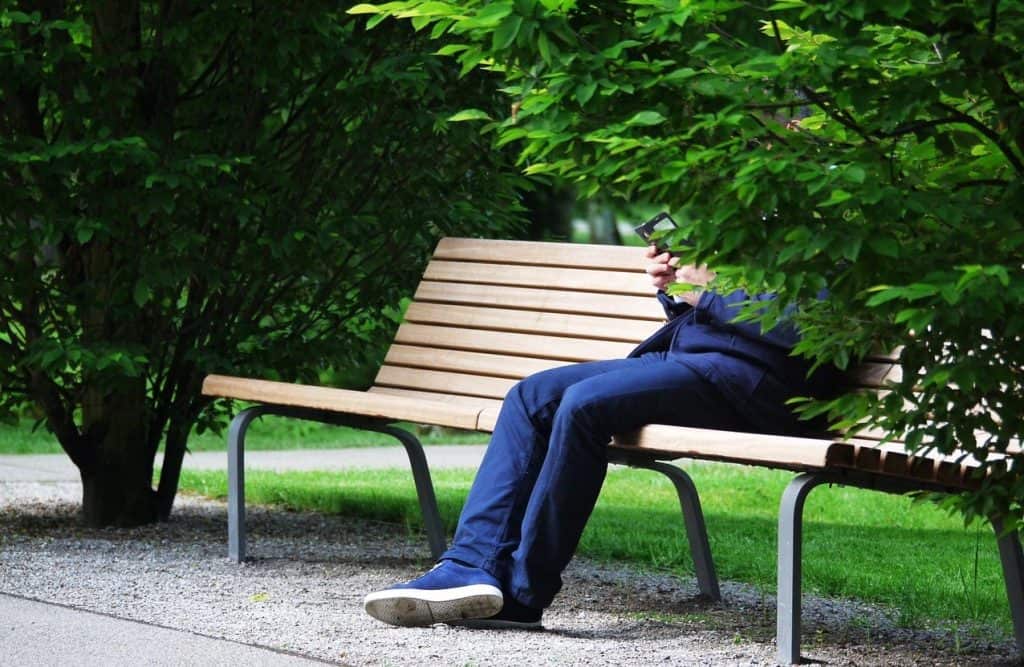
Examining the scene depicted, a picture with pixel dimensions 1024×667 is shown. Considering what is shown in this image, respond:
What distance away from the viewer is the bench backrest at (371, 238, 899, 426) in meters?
4.68

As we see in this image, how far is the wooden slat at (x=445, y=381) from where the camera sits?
4.79m

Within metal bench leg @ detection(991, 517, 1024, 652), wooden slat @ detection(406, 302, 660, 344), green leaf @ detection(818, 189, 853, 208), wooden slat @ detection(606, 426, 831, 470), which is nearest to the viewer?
green leaf @ detection(818, 189, 853, 208)

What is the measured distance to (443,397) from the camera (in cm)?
489

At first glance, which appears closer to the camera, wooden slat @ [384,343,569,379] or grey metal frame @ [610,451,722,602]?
grey metal frame @ [610,451,722,602]

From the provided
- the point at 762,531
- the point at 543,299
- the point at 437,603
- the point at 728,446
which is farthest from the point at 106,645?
the point at 762,531

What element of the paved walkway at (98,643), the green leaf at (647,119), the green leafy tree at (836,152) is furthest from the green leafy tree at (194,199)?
the green leaf at (647,119)

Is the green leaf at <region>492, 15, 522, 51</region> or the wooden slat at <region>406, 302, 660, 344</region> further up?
the green leaf at <region>492, 15, 522, 51</region>

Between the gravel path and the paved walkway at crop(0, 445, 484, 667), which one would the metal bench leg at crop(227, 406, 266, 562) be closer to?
the gravel path

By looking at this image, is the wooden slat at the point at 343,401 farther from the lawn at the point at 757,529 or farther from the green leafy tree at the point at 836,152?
the green leafy tree at the point at 836,152

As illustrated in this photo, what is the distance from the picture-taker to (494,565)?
3.67 metres

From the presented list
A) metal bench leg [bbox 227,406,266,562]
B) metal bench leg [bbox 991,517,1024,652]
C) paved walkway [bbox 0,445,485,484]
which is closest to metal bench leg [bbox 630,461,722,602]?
metal bench leg [bbox 991,517,1024,652]

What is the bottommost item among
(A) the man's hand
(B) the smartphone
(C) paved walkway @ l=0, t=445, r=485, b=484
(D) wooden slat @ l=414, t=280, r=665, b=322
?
(C) paved walkway @ l=0, t=445, r=485, b=484

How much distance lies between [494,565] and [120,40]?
8.30ft

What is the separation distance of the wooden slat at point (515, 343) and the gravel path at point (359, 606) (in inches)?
27.3
